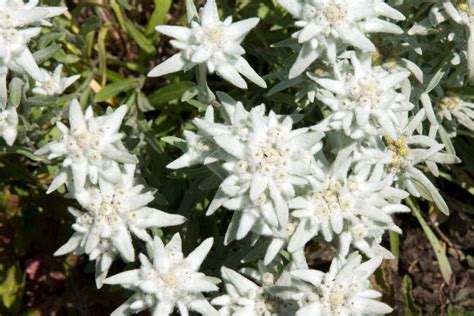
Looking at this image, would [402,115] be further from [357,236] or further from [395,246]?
[395,246]

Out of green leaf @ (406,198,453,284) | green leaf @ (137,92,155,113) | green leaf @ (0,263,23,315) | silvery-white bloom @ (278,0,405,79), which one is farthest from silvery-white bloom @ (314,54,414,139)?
green leaf @ (0,263,23,315)

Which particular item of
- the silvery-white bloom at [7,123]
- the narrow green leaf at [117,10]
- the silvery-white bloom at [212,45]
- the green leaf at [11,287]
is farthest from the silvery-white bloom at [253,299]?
the narrow green leaf at [117,10]

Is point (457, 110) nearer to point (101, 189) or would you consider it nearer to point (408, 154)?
point (408, 154)

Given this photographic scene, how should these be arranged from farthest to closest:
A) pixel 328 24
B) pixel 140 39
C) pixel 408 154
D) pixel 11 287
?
1. pixel 140 39
2. pixel 11 287
3. pixel 408 154
4. pixel 328 24

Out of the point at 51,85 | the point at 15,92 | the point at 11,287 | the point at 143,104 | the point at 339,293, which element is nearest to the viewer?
the point at 339,293

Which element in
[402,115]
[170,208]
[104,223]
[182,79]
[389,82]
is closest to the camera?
[104,223]

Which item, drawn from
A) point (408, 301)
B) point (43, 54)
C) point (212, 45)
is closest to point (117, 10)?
point (43, 54)

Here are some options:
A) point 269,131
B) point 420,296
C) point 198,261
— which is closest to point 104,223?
point 198,261
